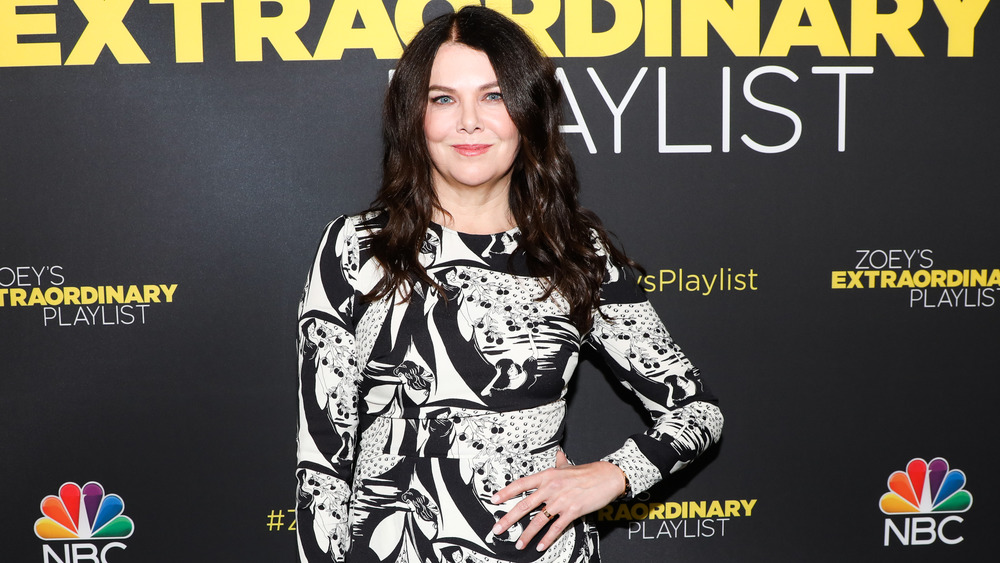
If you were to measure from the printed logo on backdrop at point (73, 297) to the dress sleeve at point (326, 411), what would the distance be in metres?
0.80

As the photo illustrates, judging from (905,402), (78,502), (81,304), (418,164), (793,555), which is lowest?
(793,555)

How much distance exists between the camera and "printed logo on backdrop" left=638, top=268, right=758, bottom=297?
2238 millimetres

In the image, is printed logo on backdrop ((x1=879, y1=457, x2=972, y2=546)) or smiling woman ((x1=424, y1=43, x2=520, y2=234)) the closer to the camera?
smiling woman ((x1=424, y1=43, x2=520, y2=234))

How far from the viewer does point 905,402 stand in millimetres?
2314

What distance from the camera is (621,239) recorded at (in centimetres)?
222

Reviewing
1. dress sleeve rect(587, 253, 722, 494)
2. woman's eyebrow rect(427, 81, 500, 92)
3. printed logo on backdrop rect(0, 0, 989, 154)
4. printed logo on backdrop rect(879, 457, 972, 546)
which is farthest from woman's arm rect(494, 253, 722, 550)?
printed logo on backdrop rect(879, 457, 972, 546)

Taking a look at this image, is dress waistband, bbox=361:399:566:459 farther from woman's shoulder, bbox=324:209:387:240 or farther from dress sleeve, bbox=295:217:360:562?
woman's shoulder, bbox=324:209:387:240

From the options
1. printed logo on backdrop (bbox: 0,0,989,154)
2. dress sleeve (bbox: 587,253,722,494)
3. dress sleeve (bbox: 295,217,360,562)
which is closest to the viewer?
dress sleeve (bbox: 295,217,360,562)

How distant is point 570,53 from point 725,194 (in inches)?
21.4

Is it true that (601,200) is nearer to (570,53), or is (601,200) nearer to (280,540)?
(570,53)

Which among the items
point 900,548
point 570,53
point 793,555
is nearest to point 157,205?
point 570,53

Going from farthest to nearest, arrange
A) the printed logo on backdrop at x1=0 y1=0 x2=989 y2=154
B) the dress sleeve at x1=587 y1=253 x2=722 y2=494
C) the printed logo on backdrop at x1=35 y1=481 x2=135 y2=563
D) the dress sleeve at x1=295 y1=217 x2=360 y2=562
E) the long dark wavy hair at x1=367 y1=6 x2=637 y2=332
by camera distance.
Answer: the printed logo on backdrop at x1=35 y1=481 x2=135 y2=563
the printed logo on backdrop at x1=0 y1=0 x2=989 y2=154
the dress sleeve at x1=587 y1=253 x2=722 y2=494
the long dark wavy hair at x1=367 y1=6 x2=637 y2=332
the dress sleeve at x1=295 y1=217 x2=360 y2=562

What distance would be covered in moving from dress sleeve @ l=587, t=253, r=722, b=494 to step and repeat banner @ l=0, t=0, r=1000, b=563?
518 mm

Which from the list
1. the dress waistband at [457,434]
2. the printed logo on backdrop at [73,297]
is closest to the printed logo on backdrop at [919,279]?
the dress waistband at [457,434]
